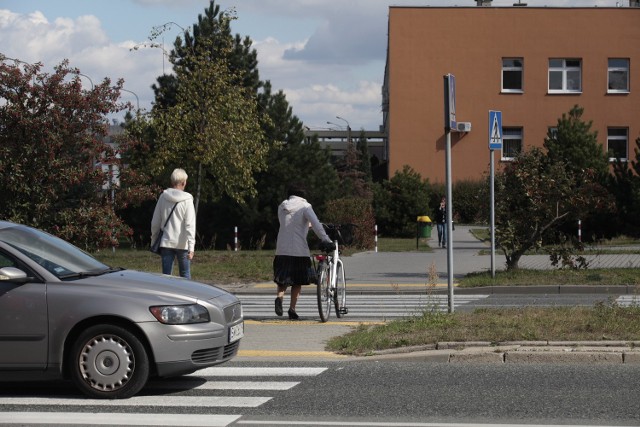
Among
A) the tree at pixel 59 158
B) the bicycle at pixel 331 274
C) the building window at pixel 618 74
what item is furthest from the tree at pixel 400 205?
the bicycle at pixel 331 274

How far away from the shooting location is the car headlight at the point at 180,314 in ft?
28.4

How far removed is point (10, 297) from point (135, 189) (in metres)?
15.3

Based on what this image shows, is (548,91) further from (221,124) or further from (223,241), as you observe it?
(221,124)

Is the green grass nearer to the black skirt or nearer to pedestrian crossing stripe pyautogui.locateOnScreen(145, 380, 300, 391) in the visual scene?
the black skirt

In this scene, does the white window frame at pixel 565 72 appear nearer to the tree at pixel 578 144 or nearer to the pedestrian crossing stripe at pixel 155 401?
the tree at pixel 578 144

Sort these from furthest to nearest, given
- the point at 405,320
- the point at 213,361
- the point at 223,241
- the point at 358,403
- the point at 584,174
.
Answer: the point at 223,241
the point at 584,174
the point at 405,320
the point at 213,361
the point at 358,403

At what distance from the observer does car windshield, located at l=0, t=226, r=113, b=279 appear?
901 cm

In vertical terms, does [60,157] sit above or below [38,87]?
below

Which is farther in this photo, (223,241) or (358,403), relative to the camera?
(223,241)

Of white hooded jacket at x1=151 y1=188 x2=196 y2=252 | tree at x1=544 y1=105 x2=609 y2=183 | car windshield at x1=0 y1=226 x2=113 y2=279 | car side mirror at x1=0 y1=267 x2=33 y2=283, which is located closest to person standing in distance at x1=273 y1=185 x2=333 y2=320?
white hooded jacket at x1=151 y1=188 x2=196 y2=252

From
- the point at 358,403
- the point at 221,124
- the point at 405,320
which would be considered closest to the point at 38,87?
the point at 221,124

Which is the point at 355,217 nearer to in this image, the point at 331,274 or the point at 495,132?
the point at 495,132

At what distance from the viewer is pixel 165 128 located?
34438 mm

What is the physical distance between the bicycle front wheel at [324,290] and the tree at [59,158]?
9.94m
